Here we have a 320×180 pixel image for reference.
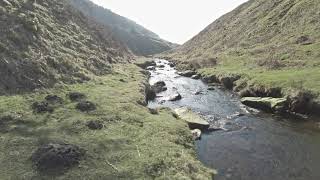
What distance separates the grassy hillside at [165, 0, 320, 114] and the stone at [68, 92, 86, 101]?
92.9 feet

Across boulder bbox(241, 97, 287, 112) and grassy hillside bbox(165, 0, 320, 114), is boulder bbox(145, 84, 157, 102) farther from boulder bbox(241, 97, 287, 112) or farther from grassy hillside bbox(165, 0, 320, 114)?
boulder bbox(241, 97, 287, 112)

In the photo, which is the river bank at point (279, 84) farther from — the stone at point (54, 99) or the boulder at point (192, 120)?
the stone at point (54, 99)

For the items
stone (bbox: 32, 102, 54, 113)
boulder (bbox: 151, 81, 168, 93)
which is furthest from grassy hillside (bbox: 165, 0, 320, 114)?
stone (bbox: 32, 102, 54, 113)

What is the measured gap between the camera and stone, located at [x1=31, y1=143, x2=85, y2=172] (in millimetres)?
29938

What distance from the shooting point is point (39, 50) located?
6309cm

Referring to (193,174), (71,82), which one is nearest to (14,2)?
(71,82)

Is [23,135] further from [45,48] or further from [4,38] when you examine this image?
[45,48]

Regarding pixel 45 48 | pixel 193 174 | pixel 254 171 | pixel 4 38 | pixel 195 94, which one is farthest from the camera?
pixel 195 94

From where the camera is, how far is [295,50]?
3477 inches

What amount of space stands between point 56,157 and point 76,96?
19846mm

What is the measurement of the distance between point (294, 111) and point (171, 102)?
20.8 m

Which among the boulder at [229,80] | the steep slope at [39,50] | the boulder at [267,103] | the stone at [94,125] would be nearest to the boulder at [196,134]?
the stone at [94,125]

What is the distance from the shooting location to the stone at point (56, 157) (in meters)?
29.9

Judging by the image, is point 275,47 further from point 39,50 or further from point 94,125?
point 94,125
